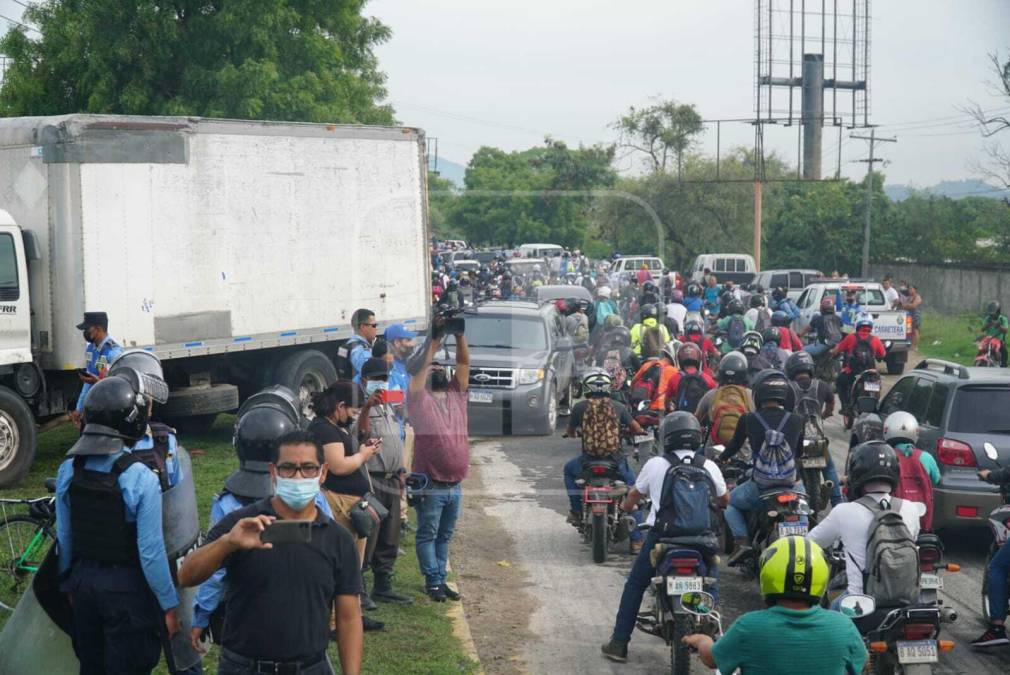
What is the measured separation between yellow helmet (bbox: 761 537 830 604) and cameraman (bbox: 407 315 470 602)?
4671 millimetres

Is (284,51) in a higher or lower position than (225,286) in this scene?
higher

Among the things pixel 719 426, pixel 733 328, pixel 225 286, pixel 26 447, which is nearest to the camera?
pixel 719 426

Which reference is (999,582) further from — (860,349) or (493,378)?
(493,378)

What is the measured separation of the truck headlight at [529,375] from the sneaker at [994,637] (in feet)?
31.2

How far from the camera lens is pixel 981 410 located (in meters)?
11.3

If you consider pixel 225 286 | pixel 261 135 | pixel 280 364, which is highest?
pixel 261 135

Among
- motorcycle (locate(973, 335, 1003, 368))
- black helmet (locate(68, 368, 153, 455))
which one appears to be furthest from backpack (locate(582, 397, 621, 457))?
motorcycle (locate(973, 335, 1003, 368))

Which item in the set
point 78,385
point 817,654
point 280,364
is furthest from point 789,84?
point 817,654

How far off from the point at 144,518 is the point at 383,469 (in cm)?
348

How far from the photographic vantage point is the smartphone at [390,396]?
8.81 meters

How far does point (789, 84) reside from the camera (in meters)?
37.7

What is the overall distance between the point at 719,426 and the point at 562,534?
199cm

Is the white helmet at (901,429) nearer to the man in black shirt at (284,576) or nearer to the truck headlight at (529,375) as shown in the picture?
the man in black shirt at (284,576)

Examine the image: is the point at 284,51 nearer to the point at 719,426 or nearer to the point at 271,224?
the point at 271,224
